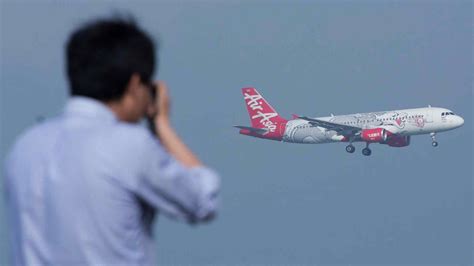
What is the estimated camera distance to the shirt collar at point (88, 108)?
15.9ft

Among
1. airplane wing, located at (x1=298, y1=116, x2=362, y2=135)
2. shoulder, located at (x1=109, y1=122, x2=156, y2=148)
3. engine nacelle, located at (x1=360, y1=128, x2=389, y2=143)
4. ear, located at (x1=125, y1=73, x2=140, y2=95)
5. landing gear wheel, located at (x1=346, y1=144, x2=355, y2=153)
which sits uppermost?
airplane wing, located at (x1=298, y1=116, x2=362, y2=135)

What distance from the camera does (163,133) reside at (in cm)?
496

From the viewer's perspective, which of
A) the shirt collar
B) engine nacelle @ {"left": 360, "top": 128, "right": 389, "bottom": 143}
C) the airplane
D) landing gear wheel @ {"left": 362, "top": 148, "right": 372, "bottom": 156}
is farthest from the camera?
landing gear wheel @ {"left": 362, "top": 148, "right": 372, "bottom": 156}

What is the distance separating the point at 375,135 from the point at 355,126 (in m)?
6.10

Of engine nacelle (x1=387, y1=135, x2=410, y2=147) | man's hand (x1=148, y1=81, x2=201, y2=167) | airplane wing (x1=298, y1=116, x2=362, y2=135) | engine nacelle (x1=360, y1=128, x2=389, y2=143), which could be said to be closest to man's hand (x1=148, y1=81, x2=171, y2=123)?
man's hand (x1=148, y1=81, x2=201, y2=167)

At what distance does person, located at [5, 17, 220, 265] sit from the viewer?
4719 millimetres

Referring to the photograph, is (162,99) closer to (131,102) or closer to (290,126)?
(131,102)

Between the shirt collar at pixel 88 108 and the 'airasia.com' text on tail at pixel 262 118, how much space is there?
9378 cm

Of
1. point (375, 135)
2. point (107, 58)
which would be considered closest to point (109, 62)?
point (107, 58)

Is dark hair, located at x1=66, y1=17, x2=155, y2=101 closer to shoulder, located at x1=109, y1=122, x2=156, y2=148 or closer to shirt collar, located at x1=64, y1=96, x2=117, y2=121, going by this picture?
shirt collar, located at x1=64, y1=96, x2=117, y2=121

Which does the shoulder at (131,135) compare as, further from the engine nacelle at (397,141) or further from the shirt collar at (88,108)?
the engine nacelle at (397,141)

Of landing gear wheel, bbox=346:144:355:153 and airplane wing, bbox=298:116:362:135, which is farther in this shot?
airplane wing, bbox=298:116:362:135

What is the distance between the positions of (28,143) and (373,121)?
101m

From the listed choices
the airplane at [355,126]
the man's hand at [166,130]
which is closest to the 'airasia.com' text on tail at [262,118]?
the airplane at [355,126]
